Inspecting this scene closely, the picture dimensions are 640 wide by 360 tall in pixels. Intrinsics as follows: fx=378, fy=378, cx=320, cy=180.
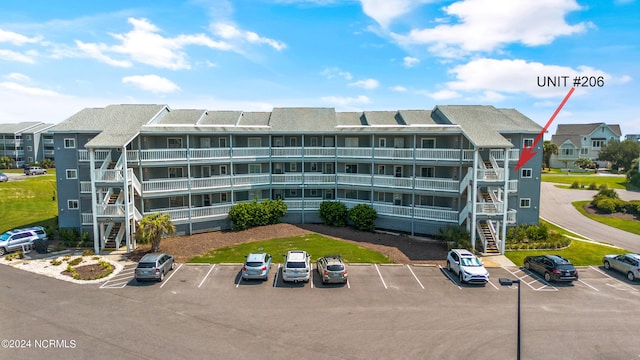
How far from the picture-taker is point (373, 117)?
135 feet

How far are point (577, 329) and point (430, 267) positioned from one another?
10.1m

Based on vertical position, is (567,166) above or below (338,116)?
below

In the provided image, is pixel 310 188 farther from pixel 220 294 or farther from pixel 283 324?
pixel 283 324

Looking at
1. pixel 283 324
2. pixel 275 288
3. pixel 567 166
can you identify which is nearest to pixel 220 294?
pixel 275 288

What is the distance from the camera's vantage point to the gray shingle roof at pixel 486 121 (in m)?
31.2

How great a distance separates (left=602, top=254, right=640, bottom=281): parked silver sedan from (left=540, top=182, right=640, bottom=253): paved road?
316 inches

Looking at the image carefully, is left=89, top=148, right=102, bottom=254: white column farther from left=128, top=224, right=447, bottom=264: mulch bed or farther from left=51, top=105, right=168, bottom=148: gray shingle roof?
left=128, top=224, right=447, bottom=264: mulch bed

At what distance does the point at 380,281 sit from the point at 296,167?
18.0 metres

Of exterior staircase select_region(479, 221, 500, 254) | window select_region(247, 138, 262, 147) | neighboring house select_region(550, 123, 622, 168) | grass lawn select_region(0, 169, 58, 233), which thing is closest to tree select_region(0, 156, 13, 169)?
grass lawn select_region(0, 169, 58, 233)

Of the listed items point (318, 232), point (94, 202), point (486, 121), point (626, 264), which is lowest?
point (626, 264)

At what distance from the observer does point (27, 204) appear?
1902 inches

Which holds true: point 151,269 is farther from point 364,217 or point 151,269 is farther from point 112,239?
point 364,217

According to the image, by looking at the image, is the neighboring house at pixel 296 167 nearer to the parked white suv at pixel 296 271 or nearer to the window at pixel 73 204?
the window at pixel 73 204

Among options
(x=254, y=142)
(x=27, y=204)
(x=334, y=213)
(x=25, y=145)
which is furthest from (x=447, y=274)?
(x=25, y=145)
